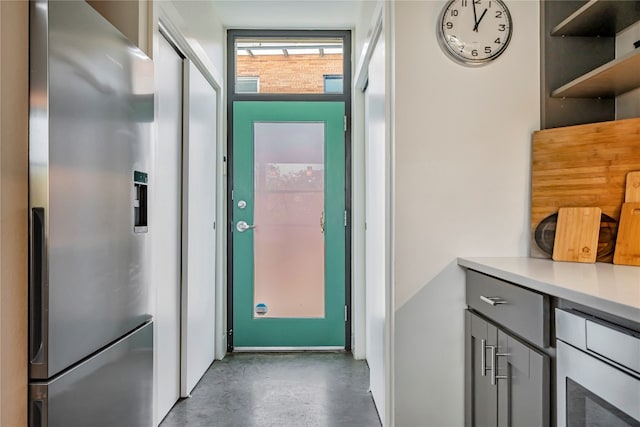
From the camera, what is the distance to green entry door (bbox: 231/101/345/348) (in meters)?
3.63

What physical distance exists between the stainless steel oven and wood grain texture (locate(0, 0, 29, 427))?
4.19 feet

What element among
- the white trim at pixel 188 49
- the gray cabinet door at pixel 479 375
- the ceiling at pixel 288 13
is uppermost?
the ceiling at pixel 288 13

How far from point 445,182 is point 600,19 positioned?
0.79m

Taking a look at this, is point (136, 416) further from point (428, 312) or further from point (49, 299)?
point (428, 312)

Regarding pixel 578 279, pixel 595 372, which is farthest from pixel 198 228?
pixel 595 372

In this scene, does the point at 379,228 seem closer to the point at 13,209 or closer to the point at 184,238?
the point at 184,238

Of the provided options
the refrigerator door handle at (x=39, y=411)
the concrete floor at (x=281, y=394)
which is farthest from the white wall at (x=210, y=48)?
the refrigerator door handle at (x=39, y=411)

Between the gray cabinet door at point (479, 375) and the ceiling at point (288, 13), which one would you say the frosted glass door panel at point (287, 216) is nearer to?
the ceiling at point (288, 13)

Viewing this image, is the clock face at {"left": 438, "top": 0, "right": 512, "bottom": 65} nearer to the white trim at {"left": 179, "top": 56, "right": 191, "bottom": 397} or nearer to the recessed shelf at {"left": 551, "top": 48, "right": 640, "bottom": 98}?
the recessed shelf at {"left": 551, "top": 48, "right": 640, "bottom": 98}

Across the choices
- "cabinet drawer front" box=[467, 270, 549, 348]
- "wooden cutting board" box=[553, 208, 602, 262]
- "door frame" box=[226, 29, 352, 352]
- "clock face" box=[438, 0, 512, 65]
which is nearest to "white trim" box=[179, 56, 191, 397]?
"door frame" box=[226, 29, 352, 352]

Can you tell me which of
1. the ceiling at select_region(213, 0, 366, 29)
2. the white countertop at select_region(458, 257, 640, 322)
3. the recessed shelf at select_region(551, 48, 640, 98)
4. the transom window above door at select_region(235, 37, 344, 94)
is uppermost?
the ceiling at select_region(213, 0, 366, 29)

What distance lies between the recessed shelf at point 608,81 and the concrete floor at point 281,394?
1686mm

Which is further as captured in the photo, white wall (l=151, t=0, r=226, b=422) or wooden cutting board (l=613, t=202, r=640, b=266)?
white wall (l=151, t=0, r=226, b=422)

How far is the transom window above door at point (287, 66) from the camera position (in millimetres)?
3699
